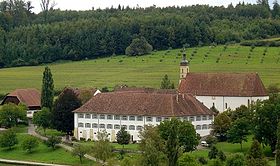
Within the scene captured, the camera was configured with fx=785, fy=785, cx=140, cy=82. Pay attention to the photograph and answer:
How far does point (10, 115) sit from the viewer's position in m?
92.1

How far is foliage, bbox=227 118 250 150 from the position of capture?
75312 millimetres

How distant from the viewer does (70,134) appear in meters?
89.3

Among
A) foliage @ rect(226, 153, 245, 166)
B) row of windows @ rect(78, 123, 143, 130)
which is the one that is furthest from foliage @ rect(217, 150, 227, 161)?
row of windows @ rect(78, 123, 143, 130)

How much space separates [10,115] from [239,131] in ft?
98.1

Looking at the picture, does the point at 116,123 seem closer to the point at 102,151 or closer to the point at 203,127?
the point at 203,127

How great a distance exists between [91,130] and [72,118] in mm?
3154

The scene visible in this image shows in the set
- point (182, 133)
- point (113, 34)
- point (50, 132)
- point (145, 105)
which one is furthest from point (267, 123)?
point (113, 34)

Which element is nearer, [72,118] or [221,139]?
[221,139]

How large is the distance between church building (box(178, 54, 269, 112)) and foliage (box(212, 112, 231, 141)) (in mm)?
9421

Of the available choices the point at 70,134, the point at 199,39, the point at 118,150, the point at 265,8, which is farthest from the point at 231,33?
the point at 118,150

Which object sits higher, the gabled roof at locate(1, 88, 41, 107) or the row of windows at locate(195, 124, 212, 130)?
the gabled roof at locate(1, 88, 41, 107)

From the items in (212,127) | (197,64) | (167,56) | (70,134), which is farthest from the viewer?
(167,56)

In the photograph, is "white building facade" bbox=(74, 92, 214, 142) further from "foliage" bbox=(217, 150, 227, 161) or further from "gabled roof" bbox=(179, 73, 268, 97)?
"foliage" bbox=(217, 150, 227, 161)

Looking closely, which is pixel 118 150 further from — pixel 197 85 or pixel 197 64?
pixel 197 64
